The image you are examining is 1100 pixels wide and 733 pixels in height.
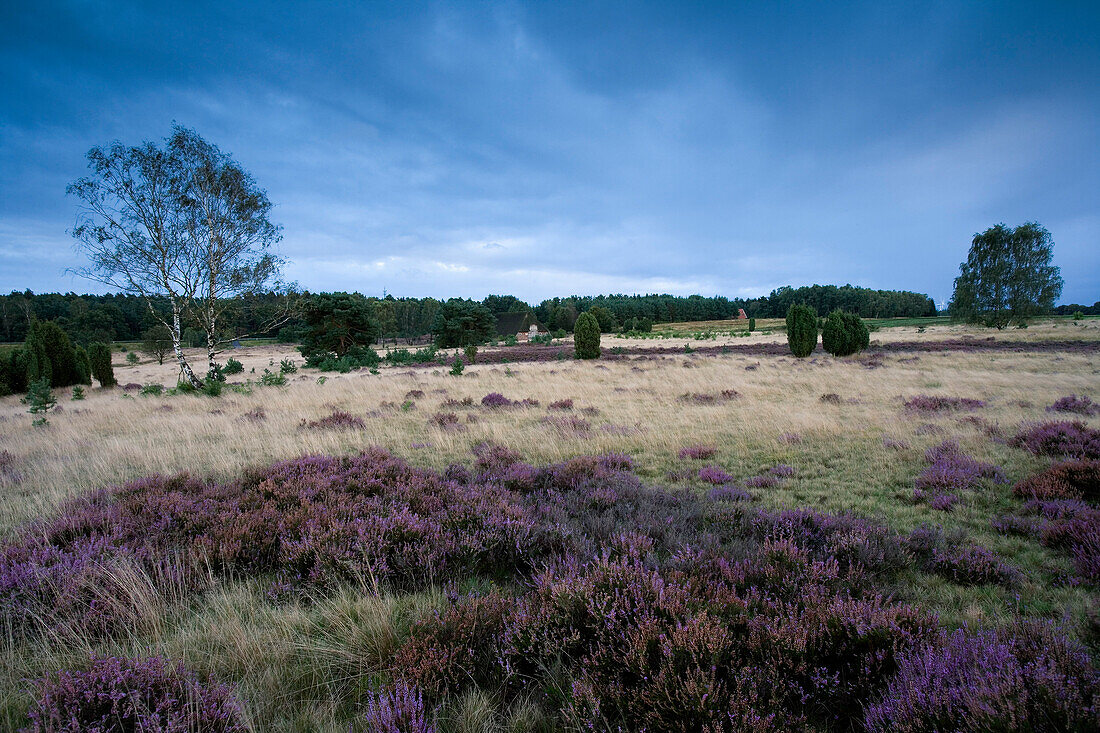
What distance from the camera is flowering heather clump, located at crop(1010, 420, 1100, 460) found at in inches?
236

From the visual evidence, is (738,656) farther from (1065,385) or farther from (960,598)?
(1065,385)

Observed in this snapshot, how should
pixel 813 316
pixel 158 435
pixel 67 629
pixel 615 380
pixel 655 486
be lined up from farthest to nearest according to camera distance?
pixel 813 316
pixel 615 380
pixel 158 435
pixel 655 486
pixel 67 629

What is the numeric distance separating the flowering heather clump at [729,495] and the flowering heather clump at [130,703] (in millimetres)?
4803

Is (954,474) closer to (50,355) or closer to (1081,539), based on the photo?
(1081,539)

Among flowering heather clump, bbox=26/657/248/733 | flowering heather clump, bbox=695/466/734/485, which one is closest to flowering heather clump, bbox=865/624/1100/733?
flowering heather clump, bbox=26/657/248/733

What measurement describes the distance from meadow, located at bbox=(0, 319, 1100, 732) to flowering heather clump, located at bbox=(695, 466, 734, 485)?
0.14 ft

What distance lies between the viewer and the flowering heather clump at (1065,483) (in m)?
4.77

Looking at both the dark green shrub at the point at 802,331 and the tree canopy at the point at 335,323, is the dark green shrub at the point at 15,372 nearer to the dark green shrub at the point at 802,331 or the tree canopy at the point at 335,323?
the tree canopy at the point at 335,323

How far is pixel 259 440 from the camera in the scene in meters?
7.93

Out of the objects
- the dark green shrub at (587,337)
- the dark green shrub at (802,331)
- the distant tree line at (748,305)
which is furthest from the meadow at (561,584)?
the distant tree line at (748,305)

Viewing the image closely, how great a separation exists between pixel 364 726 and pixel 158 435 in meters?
9.78

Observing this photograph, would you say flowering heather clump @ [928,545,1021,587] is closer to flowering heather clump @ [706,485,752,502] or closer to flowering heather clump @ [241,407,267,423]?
flowering heather clump @ [706,485,752,502]

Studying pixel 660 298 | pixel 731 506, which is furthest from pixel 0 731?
pixel 660 298

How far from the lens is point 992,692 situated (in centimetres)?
158
